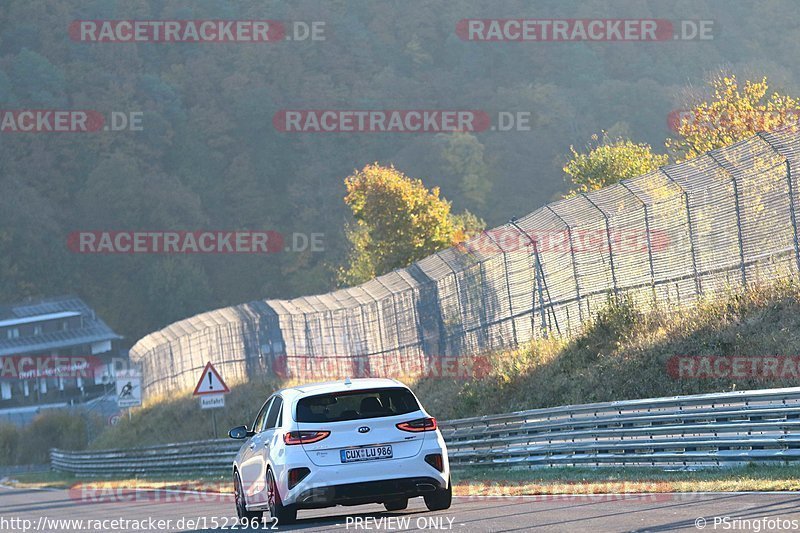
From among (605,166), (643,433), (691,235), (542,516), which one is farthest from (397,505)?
(605,166)

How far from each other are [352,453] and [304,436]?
550 mm

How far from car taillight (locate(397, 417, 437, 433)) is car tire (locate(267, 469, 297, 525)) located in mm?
1445

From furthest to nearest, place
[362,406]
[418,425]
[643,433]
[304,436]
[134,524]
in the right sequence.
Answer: [134,524], [643,433], [362,406], [418,425], [304,436]

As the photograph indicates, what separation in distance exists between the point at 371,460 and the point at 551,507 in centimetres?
210

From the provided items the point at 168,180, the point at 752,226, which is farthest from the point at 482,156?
the point at 752,226

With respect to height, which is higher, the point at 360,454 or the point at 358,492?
the point at 360,454

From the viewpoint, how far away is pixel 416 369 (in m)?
35.8

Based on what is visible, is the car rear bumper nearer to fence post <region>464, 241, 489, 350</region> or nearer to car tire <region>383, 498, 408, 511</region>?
car tire <region>383, 498, 408, 511</region>

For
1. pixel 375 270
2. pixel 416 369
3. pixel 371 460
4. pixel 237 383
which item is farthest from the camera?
pixel 375 270

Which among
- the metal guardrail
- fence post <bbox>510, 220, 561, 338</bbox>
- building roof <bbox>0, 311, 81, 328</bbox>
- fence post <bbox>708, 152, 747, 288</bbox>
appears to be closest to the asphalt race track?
the metal guardrail

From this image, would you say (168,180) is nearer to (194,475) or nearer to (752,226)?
(194,475)

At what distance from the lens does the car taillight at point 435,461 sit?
15.1m

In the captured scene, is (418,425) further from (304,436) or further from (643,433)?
(643,433)

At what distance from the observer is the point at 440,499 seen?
1570 cm
